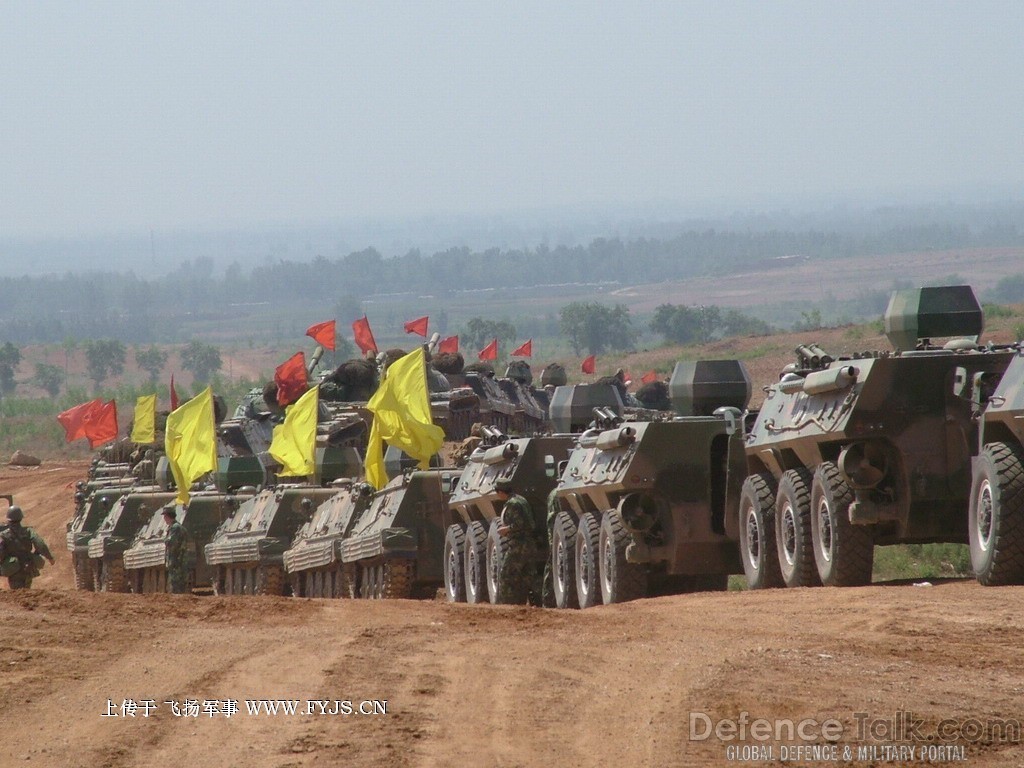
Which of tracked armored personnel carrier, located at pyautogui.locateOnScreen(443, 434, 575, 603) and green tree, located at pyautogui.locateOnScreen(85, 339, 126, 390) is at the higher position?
tracked armored personnel carrier, located at pyautogui.locateOnScreen(443, 434, 575, 603)

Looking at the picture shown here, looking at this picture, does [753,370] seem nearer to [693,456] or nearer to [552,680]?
[693,456]

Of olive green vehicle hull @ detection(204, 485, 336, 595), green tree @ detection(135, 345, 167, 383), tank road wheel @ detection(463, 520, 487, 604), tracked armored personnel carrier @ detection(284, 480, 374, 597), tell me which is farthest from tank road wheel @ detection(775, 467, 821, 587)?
green tree @ detection(135, 345, 167, 383)

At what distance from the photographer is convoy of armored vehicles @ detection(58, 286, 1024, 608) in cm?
1528

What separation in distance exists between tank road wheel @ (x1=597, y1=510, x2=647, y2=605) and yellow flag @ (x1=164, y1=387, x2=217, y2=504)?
12129 mm

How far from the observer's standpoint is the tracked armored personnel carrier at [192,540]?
31297mm

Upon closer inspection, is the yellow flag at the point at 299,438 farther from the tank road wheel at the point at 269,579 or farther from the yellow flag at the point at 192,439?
the tank road wheel at the point at 269,579

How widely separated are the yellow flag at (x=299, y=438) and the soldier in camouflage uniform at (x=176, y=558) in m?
1.92

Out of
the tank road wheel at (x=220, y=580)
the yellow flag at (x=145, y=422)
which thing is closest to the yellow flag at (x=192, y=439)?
the tank road wheel at (x=220, y=580)

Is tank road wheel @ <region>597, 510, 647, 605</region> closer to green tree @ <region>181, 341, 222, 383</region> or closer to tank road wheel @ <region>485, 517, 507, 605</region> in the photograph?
tank road wheel @ <region>485, 517, 507, 605</region>

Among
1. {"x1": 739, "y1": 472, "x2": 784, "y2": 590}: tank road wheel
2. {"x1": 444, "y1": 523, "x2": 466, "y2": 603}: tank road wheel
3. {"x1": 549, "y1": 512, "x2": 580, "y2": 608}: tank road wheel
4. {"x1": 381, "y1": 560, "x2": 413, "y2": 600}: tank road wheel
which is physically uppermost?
{"x1": 739, "y1": 472, "x2": 784, "y2": 590}: tank road wheel

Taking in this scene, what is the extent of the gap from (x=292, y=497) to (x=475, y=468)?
6.31 meters

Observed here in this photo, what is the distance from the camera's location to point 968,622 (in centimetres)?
Answer: 1225

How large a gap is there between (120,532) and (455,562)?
43.0 ft

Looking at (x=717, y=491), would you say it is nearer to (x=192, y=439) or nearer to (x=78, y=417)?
(x=192, y=439)
